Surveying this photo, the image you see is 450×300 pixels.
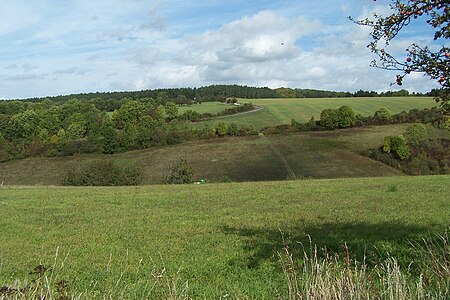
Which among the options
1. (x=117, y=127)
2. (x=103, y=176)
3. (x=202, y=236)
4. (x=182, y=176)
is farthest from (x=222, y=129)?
(x=202, y=236)

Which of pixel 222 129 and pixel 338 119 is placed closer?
pixel 222 129

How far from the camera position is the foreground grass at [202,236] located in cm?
849

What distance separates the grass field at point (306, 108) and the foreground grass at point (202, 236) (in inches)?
2623

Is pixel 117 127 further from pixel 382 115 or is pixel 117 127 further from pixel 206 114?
pixel 382 115

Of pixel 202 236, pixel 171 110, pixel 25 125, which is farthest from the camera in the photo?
pixel 171 110

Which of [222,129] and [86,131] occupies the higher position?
[222,129]

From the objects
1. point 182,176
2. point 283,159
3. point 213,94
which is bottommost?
point 182,176

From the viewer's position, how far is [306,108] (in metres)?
102

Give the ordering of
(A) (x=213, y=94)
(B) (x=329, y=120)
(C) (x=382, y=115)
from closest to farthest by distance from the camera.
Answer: (B) (x=329, y=120) < (C) (x=382, y=115) < (A) (x=213, y=94)

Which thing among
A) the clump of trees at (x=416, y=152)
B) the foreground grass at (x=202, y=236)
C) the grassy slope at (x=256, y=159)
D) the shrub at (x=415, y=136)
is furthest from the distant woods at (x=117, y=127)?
the foreground grass at (x=202, y=236)

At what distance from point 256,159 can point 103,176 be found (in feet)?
84.6

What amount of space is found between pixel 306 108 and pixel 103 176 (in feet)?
199

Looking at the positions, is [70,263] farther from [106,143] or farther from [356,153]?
[106,143]

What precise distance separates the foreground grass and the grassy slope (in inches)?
1459
